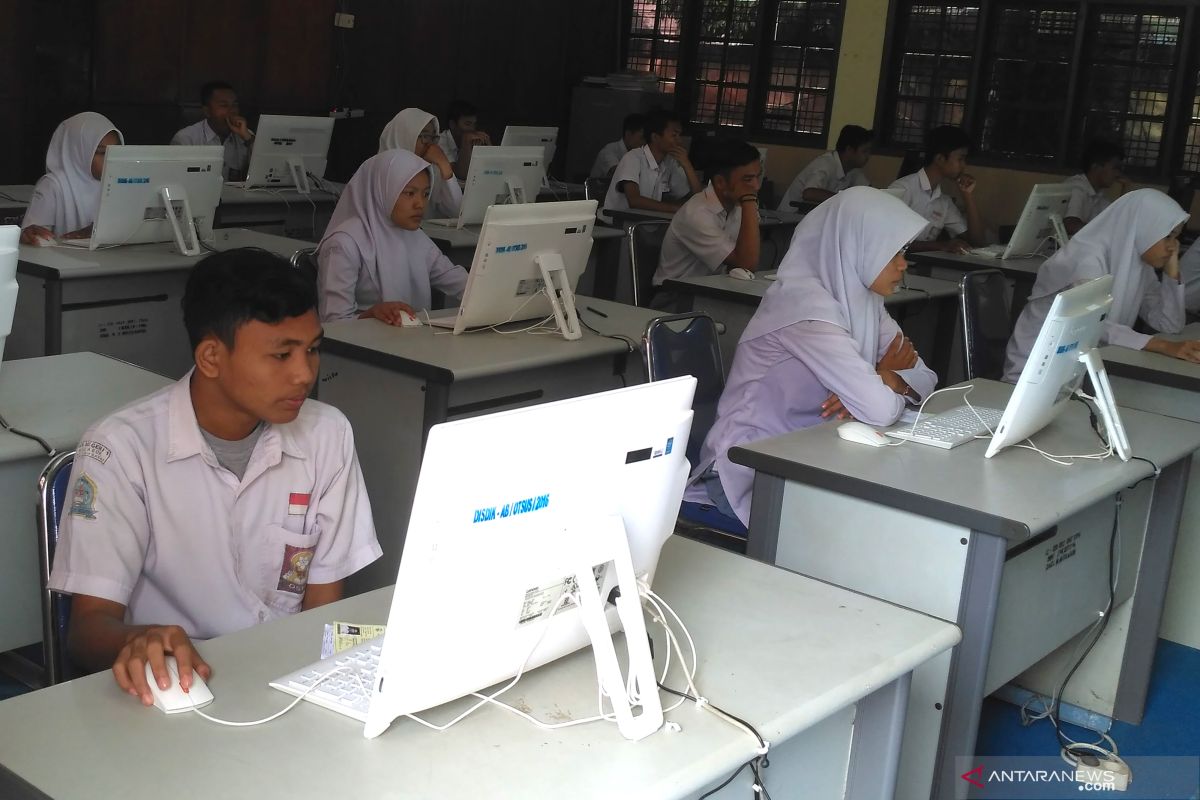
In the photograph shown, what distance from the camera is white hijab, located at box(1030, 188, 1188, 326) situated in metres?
4.02

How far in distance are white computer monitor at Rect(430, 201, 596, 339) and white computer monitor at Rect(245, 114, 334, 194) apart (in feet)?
8.64

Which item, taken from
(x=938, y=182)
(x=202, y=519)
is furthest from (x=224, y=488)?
(x=938, y=182)

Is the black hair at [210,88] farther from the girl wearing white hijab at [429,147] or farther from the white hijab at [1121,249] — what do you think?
the white hijab at [1121,249]

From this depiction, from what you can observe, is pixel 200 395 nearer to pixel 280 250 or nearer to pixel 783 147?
pixel 280 250

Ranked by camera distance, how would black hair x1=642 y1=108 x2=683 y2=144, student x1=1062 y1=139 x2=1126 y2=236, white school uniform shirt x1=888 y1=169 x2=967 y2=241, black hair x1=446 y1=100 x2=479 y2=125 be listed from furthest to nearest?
→ 1. black hair x1=446 y1=100 x2=479 y2=125
2. black hair x1=642 y1=108 x2=683 y2=144
3. student x1=1062 y1=139 x2=1126 y2=236
4. white school uniform shirt x1=888 y1=169 x2=967 y2=241

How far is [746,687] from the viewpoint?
150 cm

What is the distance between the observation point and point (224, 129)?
21.9 feet

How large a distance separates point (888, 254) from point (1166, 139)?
5813 millimetres

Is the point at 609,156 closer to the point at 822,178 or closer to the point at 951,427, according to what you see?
the point at 822,178

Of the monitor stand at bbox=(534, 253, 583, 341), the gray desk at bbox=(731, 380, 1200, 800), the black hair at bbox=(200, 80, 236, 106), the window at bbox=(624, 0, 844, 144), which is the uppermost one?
the window at bbox=(624, 0, 844, 144)

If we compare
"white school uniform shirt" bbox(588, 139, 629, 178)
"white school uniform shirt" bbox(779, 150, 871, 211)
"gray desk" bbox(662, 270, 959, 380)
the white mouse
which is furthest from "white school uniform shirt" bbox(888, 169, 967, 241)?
the white mouse

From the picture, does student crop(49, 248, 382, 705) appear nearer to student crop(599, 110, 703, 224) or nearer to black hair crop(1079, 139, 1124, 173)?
student crop(599, 110, 703, 224)

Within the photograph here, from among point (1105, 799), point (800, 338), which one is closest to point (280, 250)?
point (800, 338)

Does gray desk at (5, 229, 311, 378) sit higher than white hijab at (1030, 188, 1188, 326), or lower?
lower
